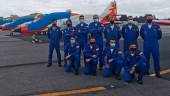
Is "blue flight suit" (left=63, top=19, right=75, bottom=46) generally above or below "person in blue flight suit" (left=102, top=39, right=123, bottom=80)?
above

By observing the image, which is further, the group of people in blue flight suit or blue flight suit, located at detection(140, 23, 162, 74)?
blue flight suit, located at detection(140, 23, 162, 74)

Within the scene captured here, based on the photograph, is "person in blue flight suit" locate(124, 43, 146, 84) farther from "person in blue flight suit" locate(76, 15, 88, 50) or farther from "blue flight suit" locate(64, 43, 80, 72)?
"person in blue flight suit" locate(76, 15, 88, 50)

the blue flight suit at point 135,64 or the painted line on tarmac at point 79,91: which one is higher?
the blue flight suit at point 135,64

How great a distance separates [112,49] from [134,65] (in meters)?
1.08

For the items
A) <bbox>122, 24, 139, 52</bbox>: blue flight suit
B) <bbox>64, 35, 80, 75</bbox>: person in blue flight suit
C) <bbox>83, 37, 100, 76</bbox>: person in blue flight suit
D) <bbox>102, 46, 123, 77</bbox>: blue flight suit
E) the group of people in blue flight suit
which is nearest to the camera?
the group of people in blue flight suit

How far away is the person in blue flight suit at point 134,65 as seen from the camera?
9070 mm

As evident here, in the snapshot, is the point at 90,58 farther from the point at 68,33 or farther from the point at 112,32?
the point at 68,33

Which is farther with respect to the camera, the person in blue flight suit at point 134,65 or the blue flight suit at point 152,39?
the blue flight suit at point 152,39

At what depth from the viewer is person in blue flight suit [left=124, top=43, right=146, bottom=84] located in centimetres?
907

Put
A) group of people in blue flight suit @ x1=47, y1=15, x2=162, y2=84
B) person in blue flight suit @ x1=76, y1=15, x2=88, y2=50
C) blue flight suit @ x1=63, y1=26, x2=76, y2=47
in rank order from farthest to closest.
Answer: person in blue flight suit @ x1=76, y1=15, x2=88, y2=50 → blue flight suit @ x1=63, y1=26, x2=76, y2=47 → group of people in blue flight suit @ x1=47, y1=15, x2=162, y2=84

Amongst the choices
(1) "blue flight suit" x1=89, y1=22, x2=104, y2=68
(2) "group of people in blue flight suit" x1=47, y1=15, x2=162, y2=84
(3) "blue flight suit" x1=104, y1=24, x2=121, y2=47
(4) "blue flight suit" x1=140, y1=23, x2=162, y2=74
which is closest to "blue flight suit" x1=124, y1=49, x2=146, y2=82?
(2) "group of people in blue flight suit" x1=47, y1=15, x2=162, y2=84

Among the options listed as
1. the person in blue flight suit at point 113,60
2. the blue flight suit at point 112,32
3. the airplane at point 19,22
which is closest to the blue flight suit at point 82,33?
the blue flight suit at point 112,32

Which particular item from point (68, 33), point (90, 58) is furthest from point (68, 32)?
point (90, 58)

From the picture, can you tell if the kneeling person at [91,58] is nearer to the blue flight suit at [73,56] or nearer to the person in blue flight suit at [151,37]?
the blue flight suit at [73,56]
